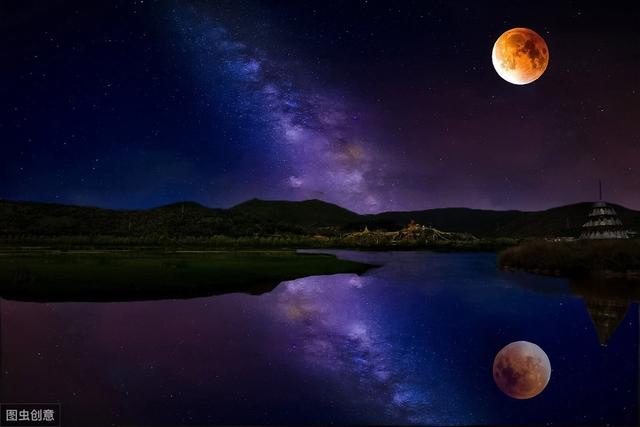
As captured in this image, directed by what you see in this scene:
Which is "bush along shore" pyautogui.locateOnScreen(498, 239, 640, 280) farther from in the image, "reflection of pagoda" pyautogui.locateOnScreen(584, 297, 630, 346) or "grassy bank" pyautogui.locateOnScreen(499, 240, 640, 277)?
"reflection of pagoda" pyautogui.locateOnScreen(584, 297, 630, 346)

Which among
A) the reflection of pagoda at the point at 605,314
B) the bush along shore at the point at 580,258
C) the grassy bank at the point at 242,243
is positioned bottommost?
the reflection of pagoda at the point at 605,314

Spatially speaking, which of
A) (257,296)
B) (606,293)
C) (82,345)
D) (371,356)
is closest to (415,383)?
(371,356)

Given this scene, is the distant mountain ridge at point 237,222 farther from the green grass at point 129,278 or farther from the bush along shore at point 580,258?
the green grass at point 129,278

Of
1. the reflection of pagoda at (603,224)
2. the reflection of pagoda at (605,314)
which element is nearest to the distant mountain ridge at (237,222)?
the reflection of pagoda at (603,224)

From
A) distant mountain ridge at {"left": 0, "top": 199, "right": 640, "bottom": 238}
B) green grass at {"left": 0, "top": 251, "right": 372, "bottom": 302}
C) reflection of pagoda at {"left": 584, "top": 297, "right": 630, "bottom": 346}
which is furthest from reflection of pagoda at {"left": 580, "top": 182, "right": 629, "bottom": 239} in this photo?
green grass at {"left": 0, "top": 251, "right": 372, "bottom": 302}

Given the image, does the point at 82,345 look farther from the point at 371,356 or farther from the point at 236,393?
the point at 371,356

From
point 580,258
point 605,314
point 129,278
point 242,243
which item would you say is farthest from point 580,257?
point 242,243

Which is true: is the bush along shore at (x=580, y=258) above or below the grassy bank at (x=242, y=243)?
below

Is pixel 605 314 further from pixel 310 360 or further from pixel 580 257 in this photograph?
pixel 310 360
